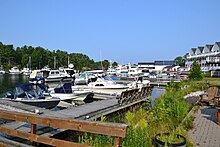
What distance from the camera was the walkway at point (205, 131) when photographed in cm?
627

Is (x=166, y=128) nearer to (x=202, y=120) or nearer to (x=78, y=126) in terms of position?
(x=202, y=120)

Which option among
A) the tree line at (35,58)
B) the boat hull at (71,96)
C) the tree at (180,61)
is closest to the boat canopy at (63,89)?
the boat hull at (71,96)

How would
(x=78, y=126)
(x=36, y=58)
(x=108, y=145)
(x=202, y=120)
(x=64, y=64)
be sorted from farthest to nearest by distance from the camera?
(x=64, y=64) < (x=36, y=58) < (x=202, y=120) < (x=108, y=145) < (x=78, y=126)

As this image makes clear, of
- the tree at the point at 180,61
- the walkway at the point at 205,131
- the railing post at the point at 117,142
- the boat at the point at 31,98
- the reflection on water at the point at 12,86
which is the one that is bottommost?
the reflection on water at the point at 12,86

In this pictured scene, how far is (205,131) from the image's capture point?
744 cm

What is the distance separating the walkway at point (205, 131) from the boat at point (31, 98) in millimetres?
9470

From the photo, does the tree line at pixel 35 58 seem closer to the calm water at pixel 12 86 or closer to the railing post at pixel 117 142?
the calm water at pixel 12 86

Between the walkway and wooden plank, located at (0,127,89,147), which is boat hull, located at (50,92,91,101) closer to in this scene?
the walkway

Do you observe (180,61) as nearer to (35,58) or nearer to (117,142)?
(35,58)

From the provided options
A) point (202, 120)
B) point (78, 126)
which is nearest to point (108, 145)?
point (78, 126)

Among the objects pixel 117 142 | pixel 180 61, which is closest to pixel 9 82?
pixel 117 142

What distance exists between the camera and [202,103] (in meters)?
12.9

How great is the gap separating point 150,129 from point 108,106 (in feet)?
24.2

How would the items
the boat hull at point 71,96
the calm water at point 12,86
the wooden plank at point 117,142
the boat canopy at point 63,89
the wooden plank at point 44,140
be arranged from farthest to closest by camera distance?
1. the calm water at point 12,86
2. the boat canopy at point 63,89
3. the boat hull at point 71,96
4. the wooden plank at point 44,140
5. the wooden plank at point 117,142
